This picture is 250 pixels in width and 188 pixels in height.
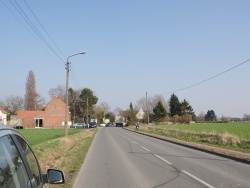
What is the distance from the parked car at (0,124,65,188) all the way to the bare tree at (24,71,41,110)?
11643cm

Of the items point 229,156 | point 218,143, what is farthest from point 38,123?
point 229,156

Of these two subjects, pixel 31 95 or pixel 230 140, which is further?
pixel 31 95

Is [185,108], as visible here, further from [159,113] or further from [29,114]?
[29,114]

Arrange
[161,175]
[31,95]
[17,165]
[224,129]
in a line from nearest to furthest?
1. [17,165]
2. [161,175]
3. [224,129]
4. [31,95]

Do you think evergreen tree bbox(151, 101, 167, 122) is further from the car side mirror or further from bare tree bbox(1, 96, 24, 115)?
the car side mirror

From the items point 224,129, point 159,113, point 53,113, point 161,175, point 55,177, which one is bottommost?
point 161,175

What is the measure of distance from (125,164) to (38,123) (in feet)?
285

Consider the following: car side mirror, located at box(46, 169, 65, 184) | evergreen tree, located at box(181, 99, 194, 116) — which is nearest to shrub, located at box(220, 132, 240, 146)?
car side mirror, located at box(46, 169, 65, 184)

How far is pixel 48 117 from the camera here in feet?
328

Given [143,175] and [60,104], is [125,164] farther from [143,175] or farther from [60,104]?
[60,104]

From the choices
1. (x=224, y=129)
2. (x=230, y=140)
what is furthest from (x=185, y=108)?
(x=230, y=140)

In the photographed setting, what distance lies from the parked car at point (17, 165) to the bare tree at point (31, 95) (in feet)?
382

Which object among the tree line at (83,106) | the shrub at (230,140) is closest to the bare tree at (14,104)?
the tree line at (83,106)

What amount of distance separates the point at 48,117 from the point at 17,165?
9793cm
